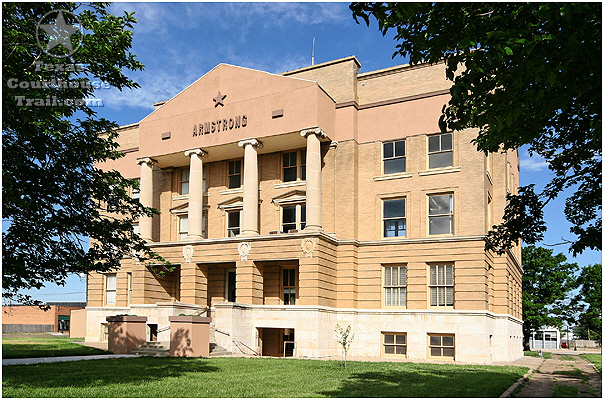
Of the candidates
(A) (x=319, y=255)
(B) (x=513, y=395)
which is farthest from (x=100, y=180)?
(A) (x=319, y=255)

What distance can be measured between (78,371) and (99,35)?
1091 centimetres

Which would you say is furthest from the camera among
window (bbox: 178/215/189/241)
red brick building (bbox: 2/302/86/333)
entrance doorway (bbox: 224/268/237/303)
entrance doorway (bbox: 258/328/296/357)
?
red brick building (bbox: 2/302/86/333)

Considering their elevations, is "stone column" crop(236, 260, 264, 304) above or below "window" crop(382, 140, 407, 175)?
below

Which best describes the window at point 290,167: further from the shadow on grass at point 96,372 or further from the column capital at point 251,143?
the shadow on grass at point 96,372

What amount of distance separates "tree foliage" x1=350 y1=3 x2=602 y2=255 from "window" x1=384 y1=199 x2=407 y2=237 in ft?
64.0

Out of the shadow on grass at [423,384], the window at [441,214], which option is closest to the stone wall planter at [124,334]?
the shadow on grass at [423,384]

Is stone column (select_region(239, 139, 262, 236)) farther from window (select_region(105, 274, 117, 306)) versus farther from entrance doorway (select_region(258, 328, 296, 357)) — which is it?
window (select_region(105, 274, 117, 306))

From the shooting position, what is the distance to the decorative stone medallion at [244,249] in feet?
109

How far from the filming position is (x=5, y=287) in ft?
48.1

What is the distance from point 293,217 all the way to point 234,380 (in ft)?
64.3

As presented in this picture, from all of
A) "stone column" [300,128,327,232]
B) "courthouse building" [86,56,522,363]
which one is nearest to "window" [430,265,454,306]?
"courthouse building" [86,56,522,363]

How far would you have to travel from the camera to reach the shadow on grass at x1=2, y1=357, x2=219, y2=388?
50.9 ft

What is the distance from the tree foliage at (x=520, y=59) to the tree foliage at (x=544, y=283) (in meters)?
51.2

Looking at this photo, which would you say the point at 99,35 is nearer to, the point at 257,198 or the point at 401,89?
the point at 257,198
